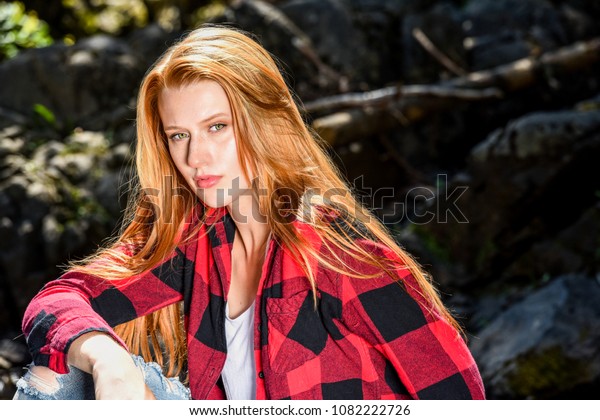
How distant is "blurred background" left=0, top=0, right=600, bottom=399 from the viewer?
485 cm

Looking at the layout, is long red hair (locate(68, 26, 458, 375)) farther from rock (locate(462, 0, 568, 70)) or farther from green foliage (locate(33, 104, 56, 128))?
rock (locate(462, 0, 568, 70))

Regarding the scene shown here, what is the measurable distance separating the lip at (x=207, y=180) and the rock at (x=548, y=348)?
8.84 feet

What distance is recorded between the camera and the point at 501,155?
6.05 m

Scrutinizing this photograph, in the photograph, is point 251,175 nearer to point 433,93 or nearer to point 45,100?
point 433,93

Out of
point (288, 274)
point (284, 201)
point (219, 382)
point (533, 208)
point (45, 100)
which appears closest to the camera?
point (288, 274)

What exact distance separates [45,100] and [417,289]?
724 cm

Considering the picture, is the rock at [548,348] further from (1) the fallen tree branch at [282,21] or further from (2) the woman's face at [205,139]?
(1) the fallen tree branch at [282,21]

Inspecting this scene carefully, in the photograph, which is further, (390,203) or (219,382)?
(390,203)

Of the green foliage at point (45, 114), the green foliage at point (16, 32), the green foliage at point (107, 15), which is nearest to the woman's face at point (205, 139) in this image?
the green foliage at point (45, 114)

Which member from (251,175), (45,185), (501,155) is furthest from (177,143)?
(45,185)

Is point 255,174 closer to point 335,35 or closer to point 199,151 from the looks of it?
point 199,151

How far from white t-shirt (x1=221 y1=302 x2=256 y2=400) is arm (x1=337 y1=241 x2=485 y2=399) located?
0.49m

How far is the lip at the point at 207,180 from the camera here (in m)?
2.33

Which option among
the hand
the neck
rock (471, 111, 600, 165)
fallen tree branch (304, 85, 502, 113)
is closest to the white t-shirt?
the neck
